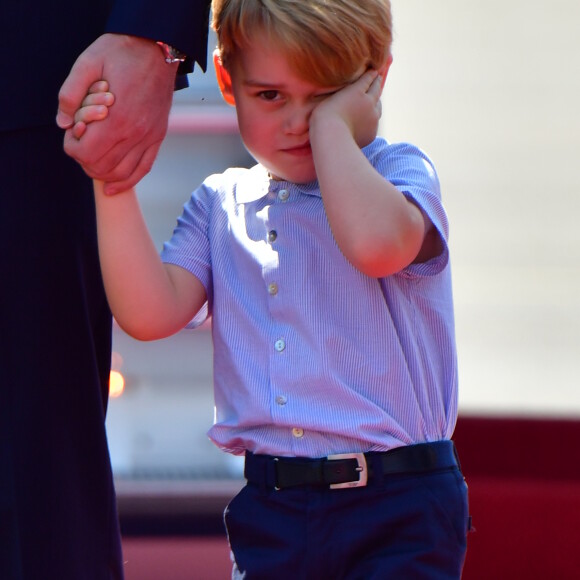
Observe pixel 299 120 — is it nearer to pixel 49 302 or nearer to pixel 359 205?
pixel 359 205

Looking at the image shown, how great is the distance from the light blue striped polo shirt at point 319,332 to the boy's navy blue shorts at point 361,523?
39 mm

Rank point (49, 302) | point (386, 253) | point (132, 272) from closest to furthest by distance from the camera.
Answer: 1. point (386, 253)
2. point (132, 272)
3. point (49, 302)

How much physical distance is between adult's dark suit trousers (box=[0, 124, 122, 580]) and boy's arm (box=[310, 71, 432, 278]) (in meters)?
0.44

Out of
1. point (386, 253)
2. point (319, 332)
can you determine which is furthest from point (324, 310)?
point (386, 253)

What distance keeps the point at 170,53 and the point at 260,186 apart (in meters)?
0.27

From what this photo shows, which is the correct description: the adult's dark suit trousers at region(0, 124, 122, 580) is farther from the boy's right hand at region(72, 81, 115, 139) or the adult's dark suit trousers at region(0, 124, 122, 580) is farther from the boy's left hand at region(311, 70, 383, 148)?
the boy's left hand at region(311, 70, 383, 148)

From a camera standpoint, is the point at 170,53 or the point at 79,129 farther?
the point at 170,53

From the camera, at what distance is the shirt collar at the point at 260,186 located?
71.9 inches

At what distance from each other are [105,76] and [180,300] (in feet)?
1.22

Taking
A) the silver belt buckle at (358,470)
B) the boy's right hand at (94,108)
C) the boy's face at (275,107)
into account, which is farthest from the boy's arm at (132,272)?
the silver belt buckle at (358,470)

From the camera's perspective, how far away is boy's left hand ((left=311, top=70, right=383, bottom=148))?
1698 mm

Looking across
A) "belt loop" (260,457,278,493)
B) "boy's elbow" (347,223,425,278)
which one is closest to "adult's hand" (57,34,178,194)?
"boy's elbow" (347,223,425,278)

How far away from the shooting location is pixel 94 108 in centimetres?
163

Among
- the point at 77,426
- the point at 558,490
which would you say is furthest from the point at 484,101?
the point at 77,426
